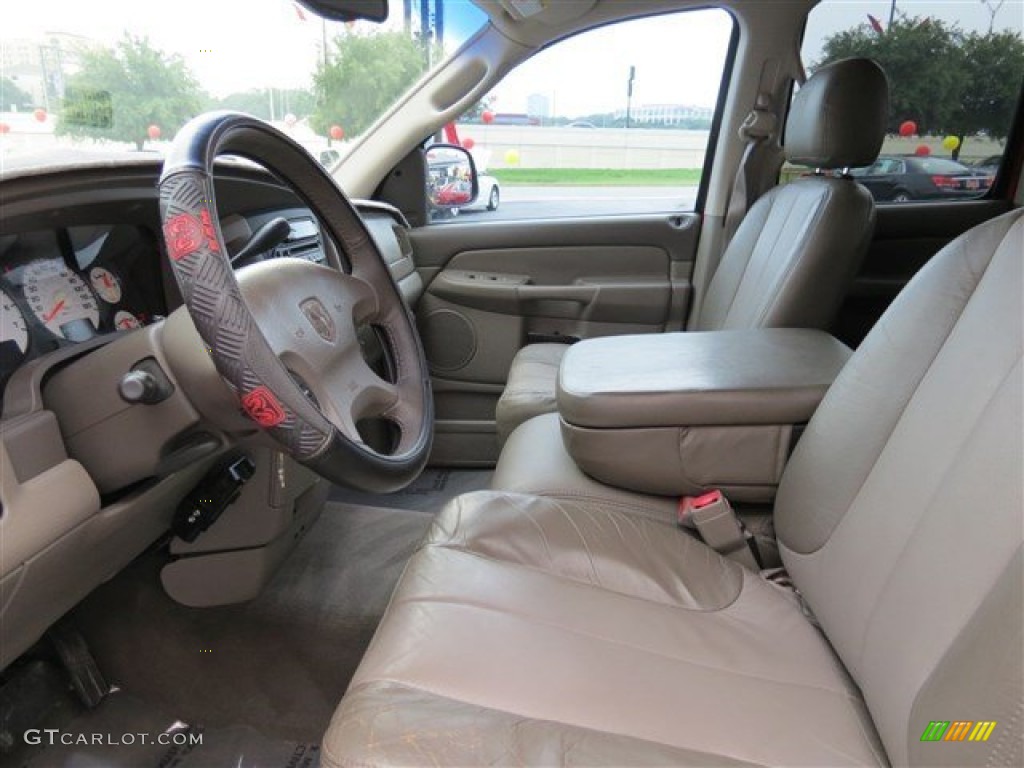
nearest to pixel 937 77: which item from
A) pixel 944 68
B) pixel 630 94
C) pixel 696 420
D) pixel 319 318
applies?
pixel 944 68

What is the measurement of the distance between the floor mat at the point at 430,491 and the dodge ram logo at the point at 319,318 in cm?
98

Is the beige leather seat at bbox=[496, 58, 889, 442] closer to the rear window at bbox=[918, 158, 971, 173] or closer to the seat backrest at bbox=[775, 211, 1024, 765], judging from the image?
the seat backrest at bbox=[775, 211, 1024, 765]

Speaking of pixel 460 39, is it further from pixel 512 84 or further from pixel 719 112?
pixel 719 112

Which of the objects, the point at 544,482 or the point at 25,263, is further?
the point at 544,482

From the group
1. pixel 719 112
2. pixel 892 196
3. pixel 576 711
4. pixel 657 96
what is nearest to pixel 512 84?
pixel 657 96

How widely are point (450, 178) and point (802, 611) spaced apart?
178 centimetres

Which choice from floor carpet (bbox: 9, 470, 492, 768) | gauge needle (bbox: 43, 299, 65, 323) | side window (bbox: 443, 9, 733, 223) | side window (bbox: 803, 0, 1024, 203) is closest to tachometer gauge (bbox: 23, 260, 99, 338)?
gauge needle (bbox: 43, 299, 65, 323)

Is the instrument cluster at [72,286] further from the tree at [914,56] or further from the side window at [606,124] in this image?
the tree at [914,56]

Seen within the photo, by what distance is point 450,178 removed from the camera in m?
2.34

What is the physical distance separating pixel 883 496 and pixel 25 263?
1.13m

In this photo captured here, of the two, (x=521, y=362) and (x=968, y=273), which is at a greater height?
(x=968, y=273)

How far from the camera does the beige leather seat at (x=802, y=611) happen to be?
26.0 inches

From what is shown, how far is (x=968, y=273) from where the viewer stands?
862 mm

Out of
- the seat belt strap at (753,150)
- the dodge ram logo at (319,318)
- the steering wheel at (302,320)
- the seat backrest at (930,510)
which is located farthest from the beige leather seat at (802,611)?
the seat belt strap at (753,150)
